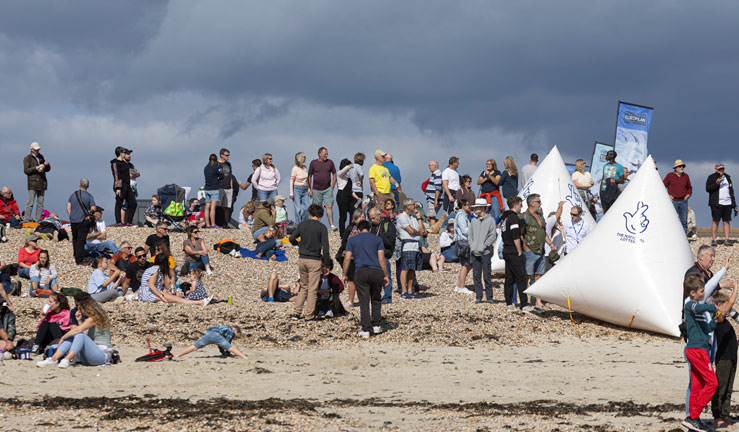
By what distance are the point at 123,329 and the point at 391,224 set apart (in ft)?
15.3

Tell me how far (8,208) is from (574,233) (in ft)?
46.3

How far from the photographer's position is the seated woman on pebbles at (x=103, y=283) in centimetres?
1468

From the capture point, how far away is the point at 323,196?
18.8 meters

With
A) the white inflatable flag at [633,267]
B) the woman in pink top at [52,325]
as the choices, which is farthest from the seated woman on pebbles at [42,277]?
the white inflatable flag at [633,267]

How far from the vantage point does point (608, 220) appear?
42.3ft

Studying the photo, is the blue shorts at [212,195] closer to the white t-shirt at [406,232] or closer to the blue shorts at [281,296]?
the blue shorts at [281,296]

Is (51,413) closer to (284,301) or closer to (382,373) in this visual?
(382,373)

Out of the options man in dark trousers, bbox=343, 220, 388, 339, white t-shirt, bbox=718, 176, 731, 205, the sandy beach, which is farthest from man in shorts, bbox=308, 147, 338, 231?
white t-shirt, bbox=718, 176, 731, 205

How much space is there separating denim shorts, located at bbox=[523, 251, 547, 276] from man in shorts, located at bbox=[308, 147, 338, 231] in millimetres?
6256

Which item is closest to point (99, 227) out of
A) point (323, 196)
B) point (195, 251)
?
point (195, 251)

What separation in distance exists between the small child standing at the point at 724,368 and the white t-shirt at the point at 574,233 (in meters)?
7.88

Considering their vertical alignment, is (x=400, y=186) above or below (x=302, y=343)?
above

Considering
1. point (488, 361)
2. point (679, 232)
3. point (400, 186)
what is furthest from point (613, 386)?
point (400, 186)

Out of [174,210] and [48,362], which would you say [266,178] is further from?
[48,362]
